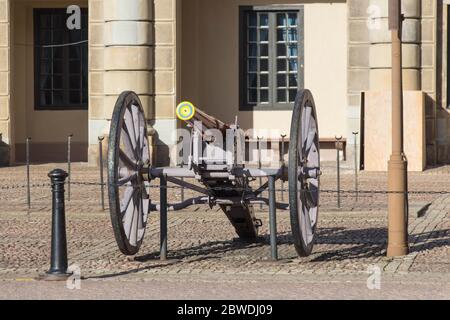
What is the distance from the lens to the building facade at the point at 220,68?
2330 centimetres

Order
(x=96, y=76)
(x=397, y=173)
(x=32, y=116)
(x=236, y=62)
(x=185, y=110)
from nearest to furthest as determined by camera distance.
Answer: (x=185, y=110) → (x=397, y=173) → (x=96, y=76) → (x=236, y=62) → (x=32, y=116)

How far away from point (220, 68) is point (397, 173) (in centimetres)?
1379

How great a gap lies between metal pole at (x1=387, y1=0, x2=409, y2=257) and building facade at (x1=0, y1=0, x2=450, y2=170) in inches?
416

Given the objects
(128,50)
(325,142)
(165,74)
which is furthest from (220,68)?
(325,142)

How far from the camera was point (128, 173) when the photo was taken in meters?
11.5

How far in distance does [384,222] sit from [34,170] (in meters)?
9.97

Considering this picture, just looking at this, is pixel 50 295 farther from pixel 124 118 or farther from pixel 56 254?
pixel 124 118

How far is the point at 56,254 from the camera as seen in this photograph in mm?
10633

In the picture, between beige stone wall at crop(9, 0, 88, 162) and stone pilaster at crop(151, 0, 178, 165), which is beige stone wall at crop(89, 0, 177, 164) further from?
beige stone wall at crop(9, 0, 88, 162)

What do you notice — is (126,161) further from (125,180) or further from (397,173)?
(397,173)

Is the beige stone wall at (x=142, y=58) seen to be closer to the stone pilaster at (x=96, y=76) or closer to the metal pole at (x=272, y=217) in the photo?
the stone pilaster at (x=96, y=76)

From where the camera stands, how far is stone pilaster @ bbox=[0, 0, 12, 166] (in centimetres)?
2445

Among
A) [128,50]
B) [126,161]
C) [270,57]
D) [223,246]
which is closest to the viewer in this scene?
[126,161]
